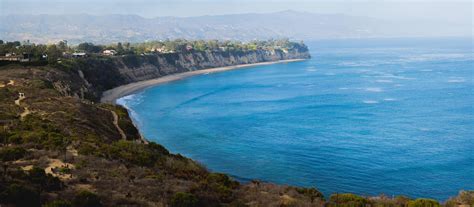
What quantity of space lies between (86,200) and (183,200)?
11.7ft

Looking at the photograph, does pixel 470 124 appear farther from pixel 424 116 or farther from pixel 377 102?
pixel 377 102

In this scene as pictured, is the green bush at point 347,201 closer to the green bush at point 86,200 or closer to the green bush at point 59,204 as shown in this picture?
the green bush at point 86,200

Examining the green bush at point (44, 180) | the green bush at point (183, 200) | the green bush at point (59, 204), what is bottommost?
the green bush at point (183, 200)

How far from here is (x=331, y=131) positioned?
61.8 meters

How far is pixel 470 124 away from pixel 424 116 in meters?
7.41

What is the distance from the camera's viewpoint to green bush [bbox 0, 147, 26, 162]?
74.9 ft

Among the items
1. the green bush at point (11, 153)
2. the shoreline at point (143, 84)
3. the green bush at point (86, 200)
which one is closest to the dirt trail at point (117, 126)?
the green bush at point (11, 153)

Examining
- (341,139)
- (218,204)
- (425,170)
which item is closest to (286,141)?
(341,139)

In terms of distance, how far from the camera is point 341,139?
57031 millimetres

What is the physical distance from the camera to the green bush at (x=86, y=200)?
55.4 ft

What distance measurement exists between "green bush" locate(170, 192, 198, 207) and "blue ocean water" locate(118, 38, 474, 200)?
827 inches

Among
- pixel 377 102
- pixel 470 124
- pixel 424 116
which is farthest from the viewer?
pixel 377 102

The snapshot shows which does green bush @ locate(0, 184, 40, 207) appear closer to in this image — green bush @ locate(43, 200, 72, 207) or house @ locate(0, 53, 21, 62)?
green bush @ locate(43, 200, 72, 207)

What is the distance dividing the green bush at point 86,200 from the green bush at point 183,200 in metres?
2.76
